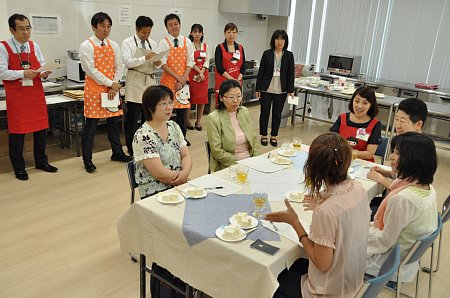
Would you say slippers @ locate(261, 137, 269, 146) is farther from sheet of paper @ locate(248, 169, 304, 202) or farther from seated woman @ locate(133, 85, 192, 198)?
seated woman @ locate(133, 85, 192, 198)

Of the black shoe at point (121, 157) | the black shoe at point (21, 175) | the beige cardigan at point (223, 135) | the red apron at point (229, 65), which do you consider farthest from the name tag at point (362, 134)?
the black shoe at point (21, 175)

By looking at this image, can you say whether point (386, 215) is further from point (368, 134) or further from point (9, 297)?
point (9, 297)

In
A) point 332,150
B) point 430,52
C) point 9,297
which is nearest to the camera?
point 332,150

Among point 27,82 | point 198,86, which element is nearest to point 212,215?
point 27,82

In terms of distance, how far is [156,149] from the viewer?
2457mm

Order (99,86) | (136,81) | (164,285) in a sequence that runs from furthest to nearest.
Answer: (136,81) < (99,86) < (164,285)

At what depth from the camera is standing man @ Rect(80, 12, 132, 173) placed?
3875mm

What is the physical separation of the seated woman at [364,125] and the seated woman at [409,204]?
1.19 meters

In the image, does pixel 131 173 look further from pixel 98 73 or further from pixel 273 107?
pixel 273 107

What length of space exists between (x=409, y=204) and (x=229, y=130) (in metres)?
1.51

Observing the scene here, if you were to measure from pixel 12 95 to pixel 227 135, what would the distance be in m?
2.16

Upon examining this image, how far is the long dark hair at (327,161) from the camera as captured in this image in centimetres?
156

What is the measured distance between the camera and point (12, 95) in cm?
369

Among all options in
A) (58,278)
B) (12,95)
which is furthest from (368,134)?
(12,95)
